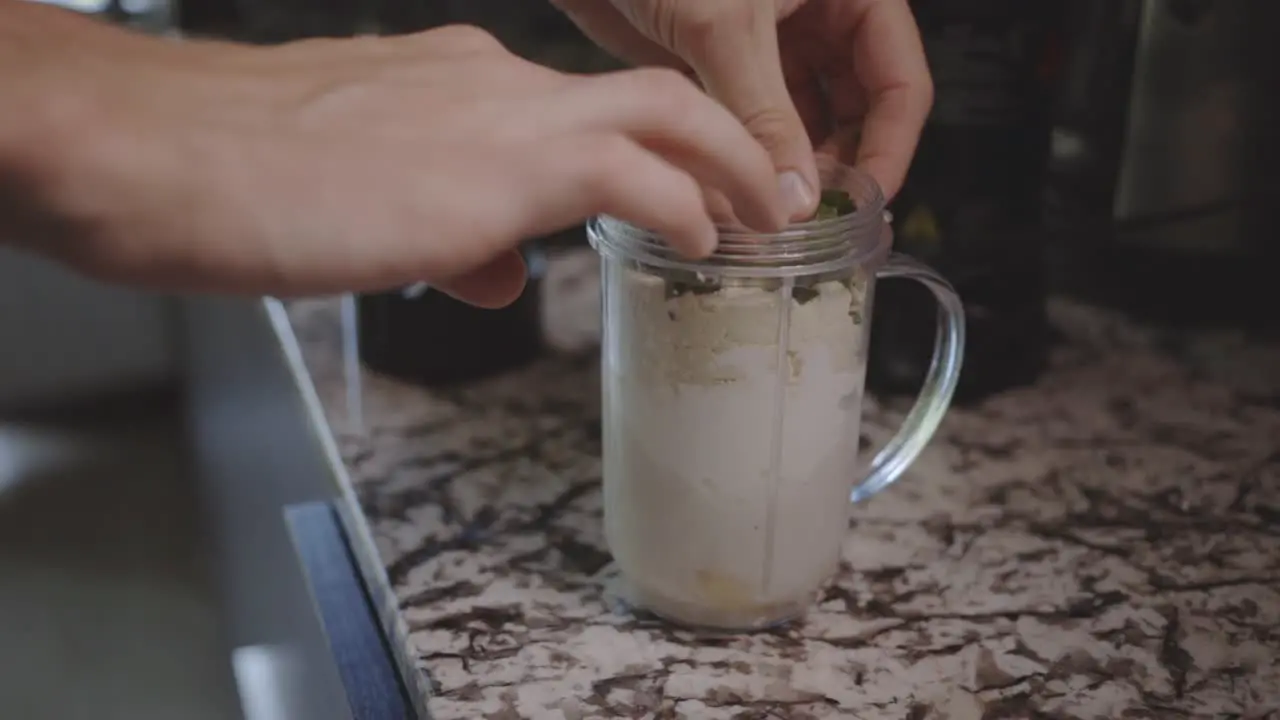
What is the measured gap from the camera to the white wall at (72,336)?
0.89 meters

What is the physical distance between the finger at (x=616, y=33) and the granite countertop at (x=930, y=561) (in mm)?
210

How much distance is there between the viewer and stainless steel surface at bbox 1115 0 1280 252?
670 mm

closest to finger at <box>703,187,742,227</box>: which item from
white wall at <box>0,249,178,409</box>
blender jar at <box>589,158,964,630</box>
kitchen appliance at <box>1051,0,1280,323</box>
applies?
blender jar at <box>589,158,964,630</box>

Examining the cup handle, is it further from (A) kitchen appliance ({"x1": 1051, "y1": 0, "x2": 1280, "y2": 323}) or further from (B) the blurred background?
(A) kitchen appliance ({"x1": 1051, "y1": 0, "x2": 1280, "y2": 323})

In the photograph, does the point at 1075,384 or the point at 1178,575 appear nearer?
the point at 1178,575

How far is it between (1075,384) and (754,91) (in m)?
0.39

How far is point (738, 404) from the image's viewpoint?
0.44 m

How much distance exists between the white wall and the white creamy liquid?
1.95 feet

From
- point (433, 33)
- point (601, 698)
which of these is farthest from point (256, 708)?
point (433, 33)

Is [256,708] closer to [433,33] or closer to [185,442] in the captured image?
[185,442]

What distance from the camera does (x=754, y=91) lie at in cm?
43

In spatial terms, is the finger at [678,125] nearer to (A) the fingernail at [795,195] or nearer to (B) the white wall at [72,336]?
(A) the fingernail at [795,195]

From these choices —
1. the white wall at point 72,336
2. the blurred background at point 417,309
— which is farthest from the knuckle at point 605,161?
the white wall at point 72,336

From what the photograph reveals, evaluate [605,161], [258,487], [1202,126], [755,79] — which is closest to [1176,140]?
[1202,126]
